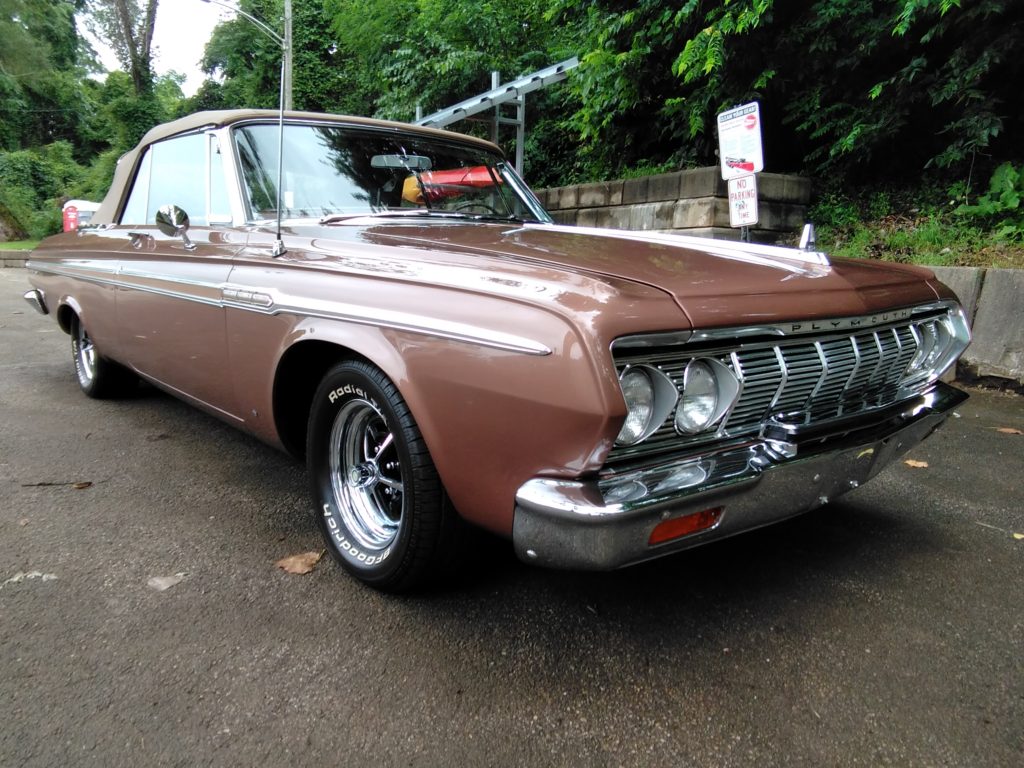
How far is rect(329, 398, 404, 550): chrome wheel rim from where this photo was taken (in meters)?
2.31

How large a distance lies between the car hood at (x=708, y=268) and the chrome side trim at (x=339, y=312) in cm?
28

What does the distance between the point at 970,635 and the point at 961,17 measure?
5170 millimetres

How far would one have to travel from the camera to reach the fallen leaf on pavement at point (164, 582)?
7.51 ft

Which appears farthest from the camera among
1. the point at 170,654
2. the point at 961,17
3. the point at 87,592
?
the point at 961,17

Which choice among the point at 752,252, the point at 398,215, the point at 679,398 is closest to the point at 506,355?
the point at 679,398

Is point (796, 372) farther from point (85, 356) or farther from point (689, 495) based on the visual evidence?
point (85, 356)

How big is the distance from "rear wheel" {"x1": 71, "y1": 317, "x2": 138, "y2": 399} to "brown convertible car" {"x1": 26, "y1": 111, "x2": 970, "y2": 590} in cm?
149

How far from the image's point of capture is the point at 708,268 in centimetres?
203

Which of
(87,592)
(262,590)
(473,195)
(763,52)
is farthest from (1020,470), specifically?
(763,52)

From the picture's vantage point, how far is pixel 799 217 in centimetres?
710

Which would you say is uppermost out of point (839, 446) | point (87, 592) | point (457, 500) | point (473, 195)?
point (473, 195)

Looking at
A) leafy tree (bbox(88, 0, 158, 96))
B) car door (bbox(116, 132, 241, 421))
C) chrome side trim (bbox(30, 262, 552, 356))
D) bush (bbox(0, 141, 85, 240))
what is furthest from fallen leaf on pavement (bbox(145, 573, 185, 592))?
leafy tree (bbox(88, 0, 158, 96))

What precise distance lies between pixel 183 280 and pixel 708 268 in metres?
2.18

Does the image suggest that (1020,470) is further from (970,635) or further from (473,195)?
(473,195)
